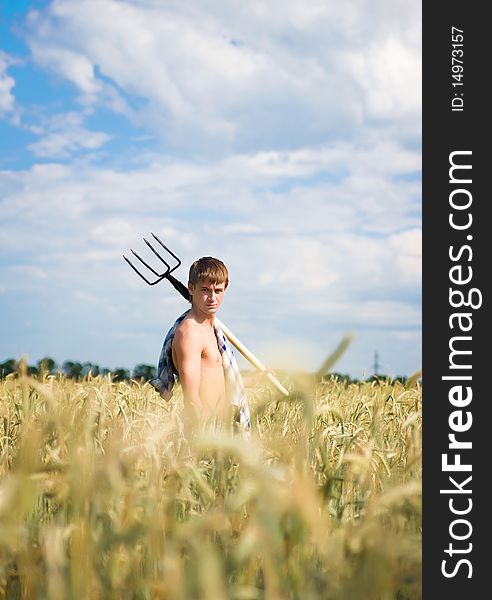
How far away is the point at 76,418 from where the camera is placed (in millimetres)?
1773

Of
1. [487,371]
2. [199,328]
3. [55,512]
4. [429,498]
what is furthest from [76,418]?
[199,328]

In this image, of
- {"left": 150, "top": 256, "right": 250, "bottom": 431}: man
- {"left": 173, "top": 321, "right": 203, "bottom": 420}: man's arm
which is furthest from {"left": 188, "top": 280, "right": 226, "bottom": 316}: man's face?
{"left": 173, "top": 321, "right": 203, "bottom": 420}: man's arm

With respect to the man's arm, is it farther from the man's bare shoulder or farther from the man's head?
the man's head

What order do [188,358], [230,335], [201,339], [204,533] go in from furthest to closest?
[230,335]
[201,339]
[188,358]
[204,533]

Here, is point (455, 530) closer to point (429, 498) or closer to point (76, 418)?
point (429, 498)

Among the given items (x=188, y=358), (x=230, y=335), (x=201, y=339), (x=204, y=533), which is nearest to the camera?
(x=204, y=533)

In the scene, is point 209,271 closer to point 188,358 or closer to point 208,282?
point 208,282

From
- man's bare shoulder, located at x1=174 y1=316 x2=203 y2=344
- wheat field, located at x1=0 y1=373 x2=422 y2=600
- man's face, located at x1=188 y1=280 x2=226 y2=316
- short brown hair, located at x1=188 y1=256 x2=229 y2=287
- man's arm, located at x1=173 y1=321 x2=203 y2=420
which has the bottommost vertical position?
wheat field, located at x1=0 y1=373 x2=422 y2=600

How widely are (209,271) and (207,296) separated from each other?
0.14m

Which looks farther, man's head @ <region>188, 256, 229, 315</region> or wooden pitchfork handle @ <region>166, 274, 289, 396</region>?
wooden pitchfork handle @ <region>166, 274, 289, 396</region>

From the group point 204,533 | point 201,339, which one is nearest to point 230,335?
point 201,339

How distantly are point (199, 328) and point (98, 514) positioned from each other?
307 centimetres

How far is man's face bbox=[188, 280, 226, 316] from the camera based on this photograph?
417cm

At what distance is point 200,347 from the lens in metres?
4.22
